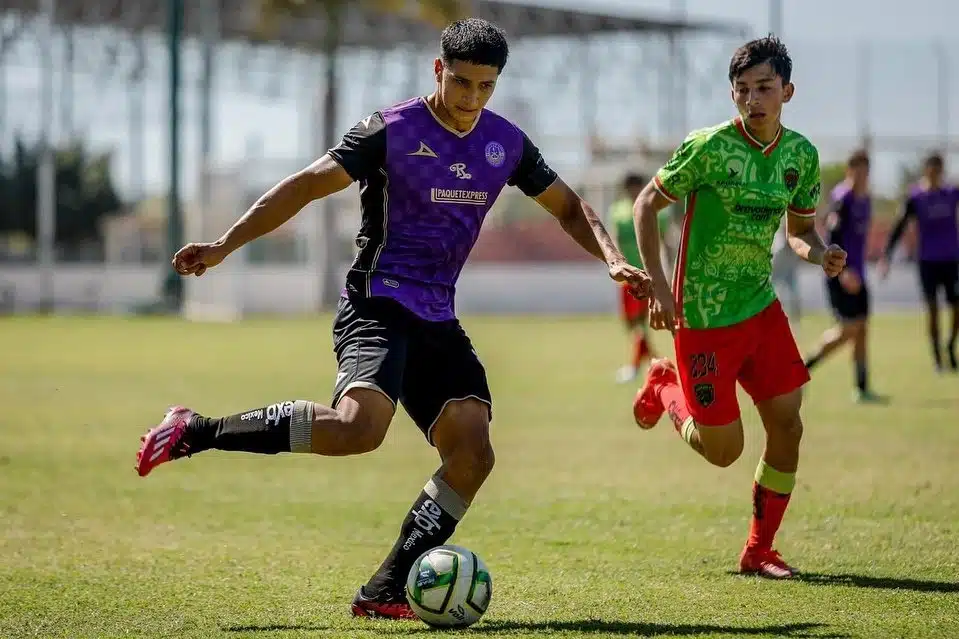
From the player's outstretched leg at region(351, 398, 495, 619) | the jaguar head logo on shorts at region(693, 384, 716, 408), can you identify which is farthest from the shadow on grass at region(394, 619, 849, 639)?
the jaguar head logo on shorts at region(693, 384, 716, 408)

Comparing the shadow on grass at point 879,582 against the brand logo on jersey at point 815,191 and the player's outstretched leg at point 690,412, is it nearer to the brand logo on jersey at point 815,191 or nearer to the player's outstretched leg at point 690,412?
the player's outstretched leg at point 690,412

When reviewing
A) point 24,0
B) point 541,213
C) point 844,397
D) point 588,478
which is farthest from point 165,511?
point 24,0

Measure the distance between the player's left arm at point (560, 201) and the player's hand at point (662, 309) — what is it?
0.38 meters

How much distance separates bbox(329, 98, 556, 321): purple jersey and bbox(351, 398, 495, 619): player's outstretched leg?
1.42 ft

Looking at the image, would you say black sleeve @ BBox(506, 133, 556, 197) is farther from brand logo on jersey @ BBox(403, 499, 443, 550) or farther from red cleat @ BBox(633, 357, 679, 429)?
red cleat @ BBox(633, 357, 679, 429)

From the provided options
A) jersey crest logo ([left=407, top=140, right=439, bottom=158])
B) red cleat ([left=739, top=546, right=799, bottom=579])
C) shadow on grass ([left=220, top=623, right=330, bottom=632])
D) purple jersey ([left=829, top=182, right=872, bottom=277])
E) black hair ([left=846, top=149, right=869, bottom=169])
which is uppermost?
black hair ([left=846, top=149, right=869, bottom=169])

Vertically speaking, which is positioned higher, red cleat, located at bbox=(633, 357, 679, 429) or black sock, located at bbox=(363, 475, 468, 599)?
red cleat, located at bbox=(633, 357, 679, 429)

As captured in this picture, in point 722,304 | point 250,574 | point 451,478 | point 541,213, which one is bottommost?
point 250,574

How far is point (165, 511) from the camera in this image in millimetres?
8625

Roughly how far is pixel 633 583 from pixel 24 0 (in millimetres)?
44964

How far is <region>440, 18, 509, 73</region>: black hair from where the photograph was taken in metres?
5.69

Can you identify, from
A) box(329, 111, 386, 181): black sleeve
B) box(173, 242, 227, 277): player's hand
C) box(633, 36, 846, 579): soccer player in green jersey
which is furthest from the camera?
box(633, 36, 846, 579): soccer player in green jersey

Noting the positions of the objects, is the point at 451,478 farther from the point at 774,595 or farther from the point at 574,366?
the point at 574,366

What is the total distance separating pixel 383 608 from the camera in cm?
576
